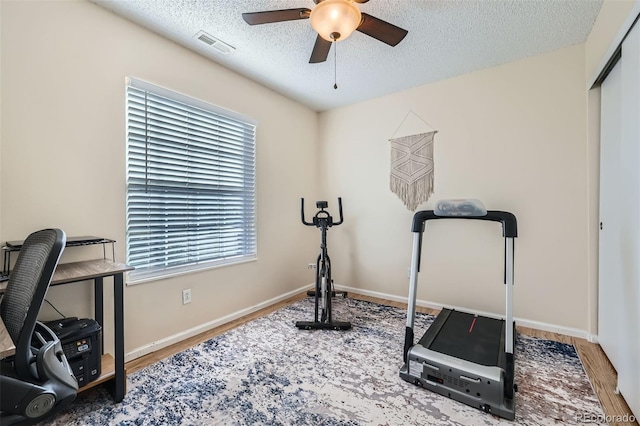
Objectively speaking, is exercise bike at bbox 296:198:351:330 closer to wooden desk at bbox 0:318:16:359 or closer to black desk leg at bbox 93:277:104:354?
black desk leg at bbox 93:277:104:354

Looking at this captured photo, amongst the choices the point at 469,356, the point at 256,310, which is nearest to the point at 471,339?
the point at 469,356

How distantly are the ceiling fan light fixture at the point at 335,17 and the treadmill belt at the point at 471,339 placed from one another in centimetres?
215

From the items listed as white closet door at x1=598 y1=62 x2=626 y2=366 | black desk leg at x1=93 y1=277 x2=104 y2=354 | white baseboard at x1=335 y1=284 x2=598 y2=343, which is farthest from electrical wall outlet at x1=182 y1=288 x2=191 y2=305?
white closet door at x1=598 y1=62 x2=626 y2=366

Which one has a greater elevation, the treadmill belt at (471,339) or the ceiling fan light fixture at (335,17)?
the ceiling fan light fixture at (335,17)

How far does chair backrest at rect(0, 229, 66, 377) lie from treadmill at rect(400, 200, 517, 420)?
1.90 m

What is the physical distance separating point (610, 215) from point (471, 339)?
4.50ft

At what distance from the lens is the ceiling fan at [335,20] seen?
1.53 metres

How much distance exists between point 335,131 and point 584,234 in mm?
2897

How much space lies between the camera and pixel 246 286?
309cm

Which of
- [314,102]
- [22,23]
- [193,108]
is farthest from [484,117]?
[22,23]

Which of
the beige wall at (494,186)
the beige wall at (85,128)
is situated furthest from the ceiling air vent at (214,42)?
the beige wall at (494,186)

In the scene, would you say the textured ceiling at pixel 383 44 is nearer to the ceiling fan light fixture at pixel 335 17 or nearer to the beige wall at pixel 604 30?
the beige wall at pixel 604 30

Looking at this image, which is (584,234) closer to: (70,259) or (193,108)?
(193,108)

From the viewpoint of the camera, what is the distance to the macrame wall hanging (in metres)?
3.27
